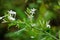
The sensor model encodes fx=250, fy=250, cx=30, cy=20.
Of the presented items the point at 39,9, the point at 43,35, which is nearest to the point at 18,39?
the point at 39,9

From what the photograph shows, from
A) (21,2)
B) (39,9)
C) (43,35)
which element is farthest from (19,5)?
(43,35)

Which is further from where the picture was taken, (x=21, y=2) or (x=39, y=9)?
(x=21, y=2)

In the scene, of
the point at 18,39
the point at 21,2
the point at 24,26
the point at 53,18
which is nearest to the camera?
the point at 24,26

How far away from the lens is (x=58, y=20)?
2203 mm

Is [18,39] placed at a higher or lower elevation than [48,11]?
lower

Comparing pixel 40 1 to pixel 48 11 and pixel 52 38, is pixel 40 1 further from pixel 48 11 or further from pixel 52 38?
pixel 52 38

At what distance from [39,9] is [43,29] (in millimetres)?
874

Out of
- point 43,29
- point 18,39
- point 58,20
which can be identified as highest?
point 43,29

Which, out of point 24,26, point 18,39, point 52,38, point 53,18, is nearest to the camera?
point 24,26

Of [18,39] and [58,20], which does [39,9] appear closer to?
[58,20]

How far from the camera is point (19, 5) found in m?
2.50

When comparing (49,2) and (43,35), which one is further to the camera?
(49,2)

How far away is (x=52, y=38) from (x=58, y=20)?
31.5 inches

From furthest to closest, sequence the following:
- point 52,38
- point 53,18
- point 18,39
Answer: point 18,39 < point 53,18 < point 52,38
